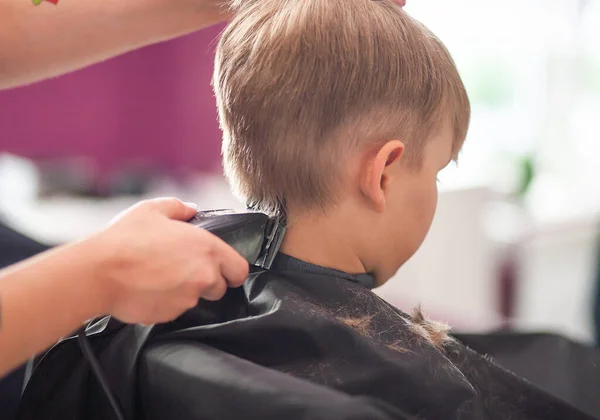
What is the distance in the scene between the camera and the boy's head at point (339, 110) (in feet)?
3.04

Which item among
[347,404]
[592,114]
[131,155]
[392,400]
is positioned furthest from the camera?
[592,114]

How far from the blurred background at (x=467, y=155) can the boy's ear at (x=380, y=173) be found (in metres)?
2.26

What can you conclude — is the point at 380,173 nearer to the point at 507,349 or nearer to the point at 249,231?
the point at 249,231

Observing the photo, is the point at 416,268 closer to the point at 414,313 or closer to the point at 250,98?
the point at 414,313

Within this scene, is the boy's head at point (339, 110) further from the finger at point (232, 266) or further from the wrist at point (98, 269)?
the wrist at point (98, 269)

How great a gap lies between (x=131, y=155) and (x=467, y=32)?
2246 mm

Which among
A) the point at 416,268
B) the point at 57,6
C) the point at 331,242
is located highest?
the point at 57,6

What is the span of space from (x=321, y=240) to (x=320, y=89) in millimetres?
246

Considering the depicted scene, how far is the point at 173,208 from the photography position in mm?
877

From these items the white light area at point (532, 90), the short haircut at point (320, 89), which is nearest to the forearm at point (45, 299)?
the short haircut at point (320, 89)

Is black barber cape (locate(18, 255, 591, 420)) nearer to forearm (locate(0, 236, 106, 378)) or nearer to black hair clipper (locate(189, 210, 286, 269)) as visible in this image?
black hair clipper (locate(189, 210, 286, 269))

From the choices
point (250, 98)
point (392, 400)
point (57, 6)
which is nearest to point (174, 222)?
point (250, 98)

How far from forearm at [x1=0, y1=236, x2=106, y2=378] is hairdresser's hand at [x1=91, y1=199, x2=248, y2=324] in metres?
0.02

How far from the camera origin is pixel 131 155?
388cm
